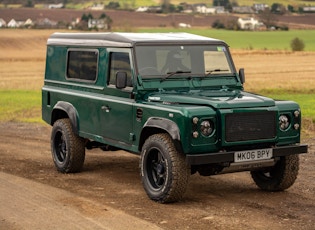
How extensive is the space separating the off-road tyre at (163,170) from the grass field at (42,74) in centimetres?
862

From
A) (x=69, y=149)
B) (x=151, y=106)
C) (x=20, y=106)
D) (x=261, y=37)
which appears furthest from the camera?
(x=261, y=37)

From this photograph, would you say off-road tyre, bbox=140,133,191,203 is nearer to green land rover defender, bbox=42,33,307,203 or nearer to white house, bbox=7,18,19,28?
green land rover defender, bbox=42,33,307,203

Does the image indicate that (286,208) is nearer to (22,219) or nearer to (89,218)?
(89,218)

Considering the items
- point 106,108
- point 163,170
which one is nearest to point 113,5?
point 106,108

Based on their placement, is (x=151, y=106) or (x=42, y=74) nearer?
(x=151, y=106)

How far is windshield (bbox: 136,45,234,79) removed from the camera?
9531 mm

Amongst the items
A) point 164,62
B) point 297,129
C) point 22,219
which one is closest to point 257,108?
point 297,129

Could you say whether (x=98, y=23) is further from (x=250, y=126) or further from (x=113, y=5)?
(x=250, y=126)

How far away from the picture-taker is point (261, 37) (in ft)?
285

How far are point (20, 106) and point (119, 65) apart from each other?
1440cm

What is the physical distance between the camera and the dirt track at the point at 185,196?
25.6 feet

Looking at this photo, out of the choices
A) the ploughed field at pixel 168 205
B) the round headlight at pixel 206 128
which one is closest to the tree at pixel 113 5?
the ploughed field at pixel 168 205

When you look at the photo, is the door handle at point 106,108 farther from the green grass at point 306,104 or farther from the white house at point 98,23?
the white house at point 98,23

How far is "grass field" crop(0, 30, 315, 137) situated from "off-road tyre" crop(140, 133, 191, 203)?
8.62m
